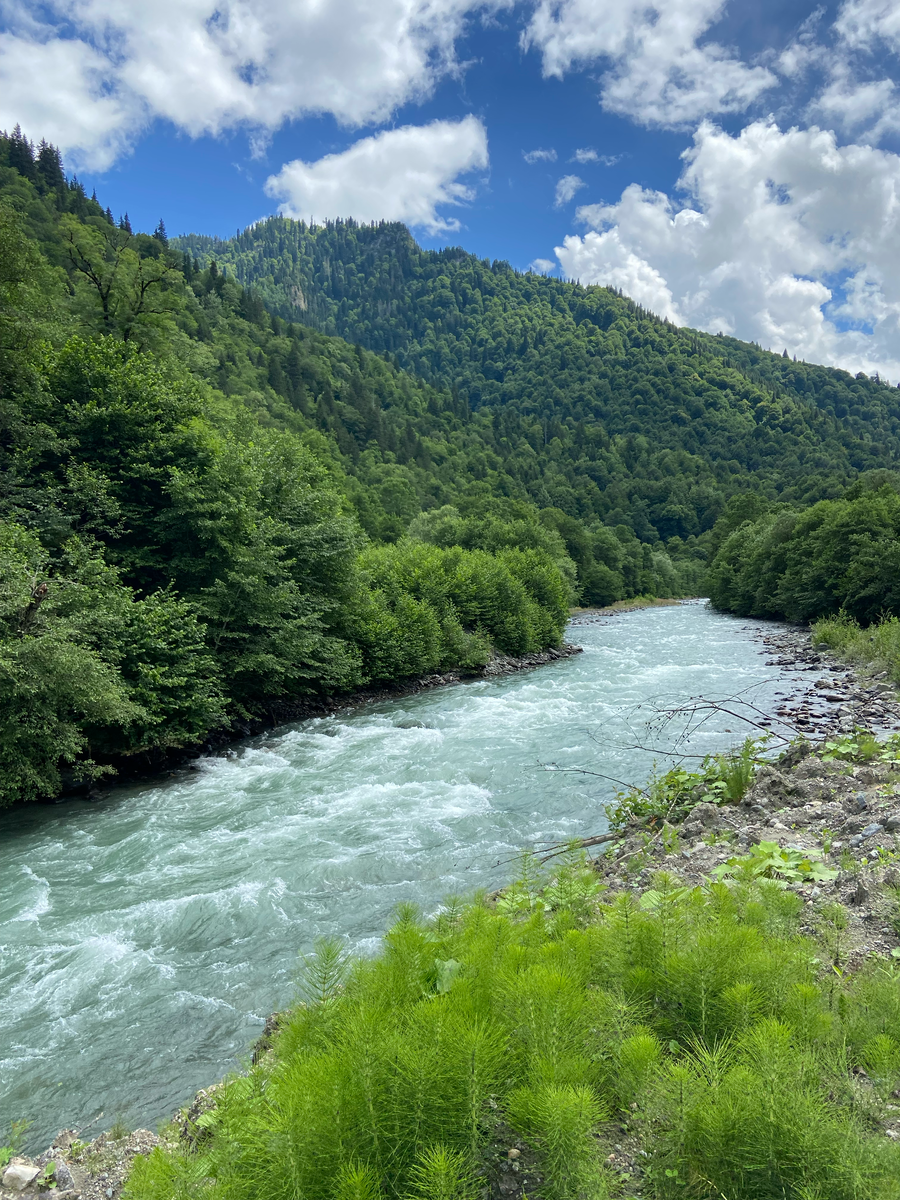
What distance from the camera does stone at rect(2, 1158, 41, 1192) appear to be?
485 centimetres

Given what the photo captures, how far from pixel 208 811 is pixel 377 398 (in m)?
152

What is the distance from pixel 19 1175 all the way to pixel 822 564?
55689mm

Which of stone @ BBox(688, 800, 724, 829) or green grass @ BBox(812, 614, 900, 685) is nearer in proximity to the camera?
stone @ BBox(688, 800, 724, 829)

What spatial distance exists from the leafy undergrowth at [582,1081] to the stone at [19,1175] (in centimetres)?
169

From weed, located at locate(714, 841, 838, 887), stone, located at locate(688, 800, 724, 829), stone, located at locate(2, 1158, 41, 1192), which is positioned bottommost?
stone, located at locate(2, 1158, 41, 1192)

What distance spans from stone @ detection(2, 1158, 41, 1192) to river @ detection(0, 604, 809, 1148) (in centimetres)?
71

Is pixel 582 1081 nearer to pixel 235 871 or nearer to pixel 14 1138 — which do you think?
pixel 14 1138

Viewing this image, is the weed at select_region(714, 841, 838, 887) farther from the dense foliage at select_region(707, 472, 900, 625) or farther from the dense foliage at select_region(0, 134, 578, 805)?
the dense foliage at select_region(707, 472, 900, 625)

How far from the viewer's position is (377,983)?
430 cm

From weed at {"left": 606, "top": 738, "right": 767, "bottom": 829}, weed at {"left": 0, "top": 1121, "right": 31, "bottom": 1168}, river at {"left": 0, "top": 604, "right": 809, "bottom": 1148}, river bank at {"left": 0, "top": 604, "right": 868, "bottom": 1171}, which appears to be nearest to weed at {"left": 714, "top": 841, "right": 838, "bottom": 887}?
weed at {"left": 606, "top": 738, "right": 767, "bottom": 829}

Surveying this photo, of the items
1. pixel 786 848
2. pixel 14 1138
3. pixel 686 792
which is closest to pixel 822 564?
pixel 686 792

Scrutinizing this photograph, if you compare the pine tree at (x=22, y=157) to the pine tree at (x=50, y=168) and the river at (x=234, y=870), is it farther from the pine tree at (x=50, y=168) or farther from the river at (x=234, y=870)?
the river at (x=234, y=870)

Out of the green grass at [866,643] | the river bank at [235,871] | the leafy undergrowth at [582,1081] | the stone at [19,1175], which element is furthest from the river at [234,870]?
the green grass at [866,643]

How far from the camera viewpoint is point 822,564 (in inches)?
1932
